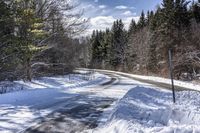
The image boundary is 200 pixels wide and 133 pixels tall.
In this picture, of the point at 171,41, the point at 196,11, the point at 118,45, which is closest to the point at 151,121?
the point at 171,41

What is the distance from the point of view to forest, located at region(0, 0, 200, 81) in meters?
21.2

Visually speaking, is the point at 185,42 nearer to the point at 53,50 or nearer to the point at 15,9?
the point at 53,50

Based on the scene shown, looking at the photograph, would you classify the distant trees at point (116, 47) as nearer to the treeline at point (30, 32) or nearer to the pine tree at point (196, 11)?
the pine tree at point (196, 11)

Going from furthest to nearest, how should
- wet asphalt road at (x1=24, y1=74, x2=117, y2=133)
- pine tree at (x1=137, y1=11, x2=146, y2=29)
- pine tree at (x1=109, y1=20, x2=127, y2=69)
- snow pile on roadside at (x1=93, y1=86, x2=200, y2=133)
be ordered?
pine tree at (x1=109, y1=20, x2=127, y2=69) → pine tree at (x1=137, y1=11, x2=146, y2=29) → wet asphalt road at (x1=24, y1=74, x2=117, y2=133) → snow pile on roadside at (x1=93, y1=86, x2=200, y2=133)

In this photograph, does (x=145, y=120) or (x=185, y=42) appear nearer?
(x=145, y=120)

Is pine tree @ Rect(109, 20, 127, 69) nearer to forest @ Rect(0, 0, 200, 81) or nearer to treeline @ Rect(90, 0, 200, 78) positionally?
Result: forest @ Rect(0, 0, 200, 81)

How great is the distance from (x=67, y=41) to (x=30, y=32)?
44.4 feet

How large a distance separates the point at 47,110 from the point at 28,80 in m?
15.2

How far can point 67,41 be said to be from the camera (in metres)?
38.7

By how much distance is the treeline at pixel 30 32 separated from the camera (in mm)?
20453

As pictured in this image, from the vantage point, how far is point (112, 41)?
86.1m

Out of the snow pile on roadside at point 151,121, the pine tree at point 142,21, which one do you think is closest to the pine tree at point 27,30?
the snow pile on roadside at point 151,121

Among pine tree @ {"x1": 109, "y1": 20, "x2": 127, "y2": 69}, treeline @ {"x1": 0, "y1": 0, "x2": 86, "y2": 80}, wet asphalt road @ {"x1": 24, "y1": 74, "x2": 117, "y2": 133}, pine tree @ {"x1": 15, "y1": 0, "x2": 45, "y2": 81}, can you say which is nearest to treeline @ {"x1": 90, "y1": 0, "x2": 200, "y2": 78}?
pine tree @ {"x1": 109, "y1": 20, "x2": 127, "y2": 69}

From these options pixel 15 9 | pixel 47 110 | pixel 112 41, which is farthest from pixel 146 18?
pixel 47 110
